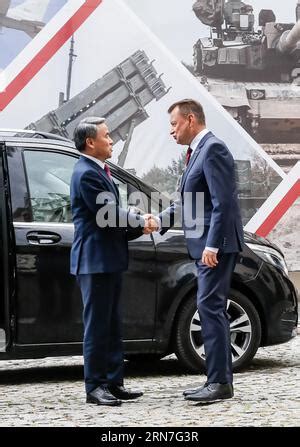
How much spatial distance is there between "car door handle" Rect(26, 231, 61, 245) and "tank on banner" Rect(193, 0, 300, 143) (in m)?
6.38

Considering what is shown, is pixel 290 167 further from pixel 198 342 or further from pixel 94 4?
pixel 198 342

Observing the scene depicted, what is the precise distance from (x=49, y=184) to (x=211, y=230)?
168cm

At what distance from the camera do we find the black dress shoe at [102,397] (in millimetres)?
7117

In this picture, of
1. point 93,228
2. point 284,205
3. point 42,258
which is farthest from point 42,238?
point 284,205

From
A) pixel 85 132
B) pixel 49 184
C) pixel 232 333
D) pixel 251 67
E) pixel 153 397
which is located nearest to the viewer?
pixel 85 132

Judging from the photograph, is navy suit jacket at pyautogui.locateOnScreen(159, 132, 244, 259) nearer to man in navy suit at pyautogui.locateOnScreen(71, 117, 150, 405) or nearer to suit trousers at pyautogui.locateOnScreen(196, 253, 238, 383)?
suit trousers at pyautogui.locateOnScreen(196, 253, 238, 383)

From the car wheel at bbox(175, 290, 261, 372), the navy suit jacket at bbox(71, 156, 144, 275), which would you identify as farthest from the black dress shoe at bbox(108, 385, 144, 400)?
the car wheel at bbox(175, 290, 261, 372)

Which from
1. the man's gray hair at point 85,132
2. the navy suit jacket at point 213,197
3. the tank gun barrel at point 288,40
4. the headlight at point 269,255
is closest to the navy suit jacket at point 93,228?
the man's gray hair at point 85,132

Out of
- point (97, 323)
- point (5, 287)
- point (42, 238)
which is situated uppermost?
point (42, 238)

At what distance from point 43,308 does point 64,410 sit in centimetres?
107

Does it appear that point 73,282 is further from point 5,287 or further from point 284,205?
point 284,205

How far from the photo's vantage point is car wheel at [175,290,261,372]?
845 cm

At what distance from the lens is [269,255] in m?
8.80

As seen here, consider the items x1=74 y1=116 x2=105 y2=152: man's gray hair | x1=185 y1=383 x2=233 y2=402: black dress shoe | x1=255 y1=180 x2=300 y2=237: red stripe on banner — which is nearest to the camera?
x1=185 y1=383 x2=233 y2=402: black dress shoe
